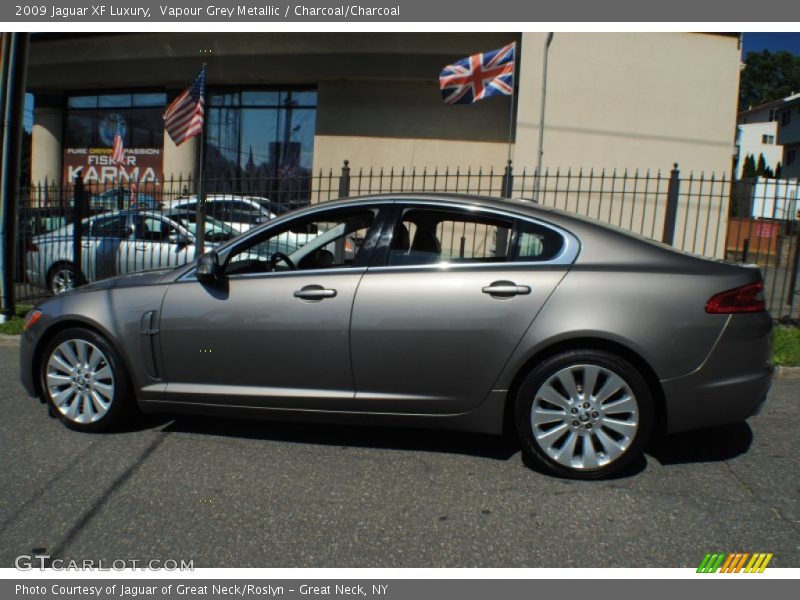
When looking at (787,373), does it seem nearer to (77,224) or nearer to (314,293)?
(314,293)

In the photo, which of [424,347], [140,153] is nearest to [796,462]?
[424,347]

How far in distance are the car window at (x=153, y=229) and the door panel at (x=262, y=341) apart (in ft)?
19.5

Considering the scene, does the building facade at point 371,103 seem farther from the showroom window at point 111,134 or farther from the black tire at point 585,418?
the black tire at point 585,418

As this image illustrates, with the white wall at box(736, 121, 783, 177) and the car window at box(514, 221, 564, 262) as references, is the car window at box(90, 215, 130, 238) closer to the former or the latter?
the car window at box(514, 221, 564, 262)

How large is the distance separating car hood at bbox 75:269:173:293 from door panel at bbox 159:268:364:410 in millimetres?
243

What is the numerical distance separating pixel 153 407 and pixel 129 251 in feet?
19.8

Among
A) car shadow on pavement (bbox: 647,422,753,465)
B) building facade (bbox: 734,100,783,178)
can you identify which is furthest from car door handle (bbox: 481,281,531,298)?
building facade (bbox: 734,100,783,178)

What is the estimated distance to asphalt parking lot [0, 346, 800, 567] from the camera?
10.1 ft

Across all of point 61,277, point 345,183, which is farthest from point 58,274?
point 345,183

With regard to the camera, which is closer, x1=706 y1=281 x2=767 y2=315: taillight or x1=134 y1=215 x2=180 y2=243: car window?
x1=706 y1=281 x2=767 y2=315: taillight

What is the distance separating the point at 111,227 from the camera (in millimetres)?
10086

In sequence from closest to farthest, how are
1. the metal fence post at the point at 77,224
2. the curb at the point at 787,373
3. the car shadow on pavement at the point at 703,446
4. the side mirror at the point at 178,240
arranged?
the car shadow on pavement at the point at 703,446
the curb at the point at 787,373
the metal fence post at the point at 77,224
the side mirror at the point at 178,240

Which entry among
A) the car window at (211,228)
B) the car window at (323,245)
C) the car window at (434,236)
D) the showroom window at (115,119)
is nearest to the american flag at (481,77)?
the car window at (211,228)

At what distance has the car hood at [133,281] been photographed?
452cm
